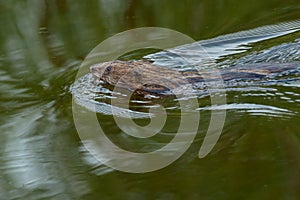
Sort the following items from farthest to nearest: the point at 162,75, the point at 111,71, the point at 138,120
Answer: the point at 111,71 → the point at 162,75 → the point at 138,120

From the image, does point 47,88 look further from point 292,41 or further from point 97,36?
point 292,41

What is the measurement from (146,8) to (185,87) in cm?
149

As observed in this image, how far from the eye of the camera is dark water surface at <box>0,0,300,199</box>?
7.98ft

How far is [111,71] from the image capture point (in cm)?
343

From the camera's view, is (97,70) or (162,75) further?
(97,70)

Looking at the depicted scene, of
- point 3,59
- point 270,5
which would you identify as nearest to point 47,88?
point 3,59

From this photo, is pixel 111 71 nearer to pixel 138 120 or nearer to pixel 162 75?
pixel 162 75

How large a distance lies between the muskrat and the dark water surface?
95 mm

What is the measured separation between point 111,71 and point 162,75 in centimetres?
29

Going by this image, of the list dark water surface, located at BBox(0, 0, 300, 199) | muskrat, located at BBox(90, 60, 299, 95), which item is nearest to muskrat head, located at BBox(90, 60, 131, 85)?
muskrat, located at BBox(90, 60, 299, 95)

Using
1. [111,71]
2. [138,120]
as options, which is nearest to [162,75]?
[111,71]

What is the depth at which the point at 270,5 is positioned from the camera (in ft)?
14.9

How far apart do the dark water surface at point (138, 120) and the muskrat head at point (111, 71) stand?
0.60ft

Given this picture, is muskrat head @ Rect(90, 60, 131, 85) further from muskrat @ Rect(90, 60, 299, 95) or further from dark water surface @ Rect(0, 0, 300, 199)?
dark water surface @ Rect(0, 0, 300, 199)
